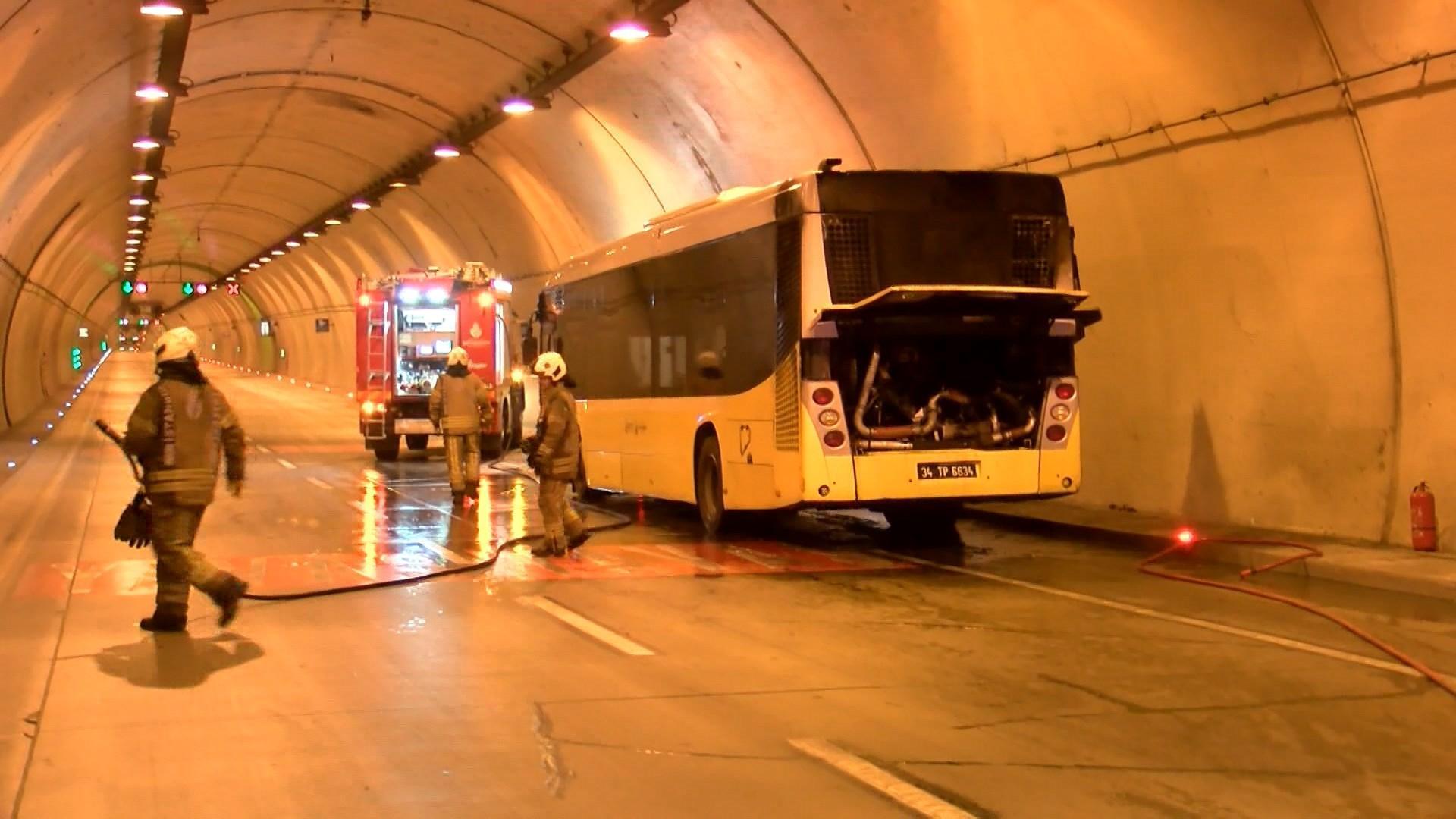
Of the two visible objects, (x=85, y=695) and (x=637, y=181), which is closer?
(x=85, y=695)

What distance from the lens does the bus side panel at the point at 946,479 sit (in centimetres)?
1291

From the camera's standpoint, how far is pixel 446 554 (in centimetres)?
1395

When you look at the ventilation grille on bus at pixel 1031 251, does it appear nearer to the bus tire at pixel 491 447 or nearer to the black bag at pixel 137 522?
→ the black bag at pixel 137 522

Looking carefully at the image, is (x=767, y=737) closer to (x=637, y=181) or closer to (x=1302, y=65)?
(x=1302, y=65)

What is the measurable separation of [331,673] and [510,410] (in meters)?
21.1

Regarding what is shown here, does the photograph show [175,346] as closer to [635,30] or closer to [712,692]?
[712,692]

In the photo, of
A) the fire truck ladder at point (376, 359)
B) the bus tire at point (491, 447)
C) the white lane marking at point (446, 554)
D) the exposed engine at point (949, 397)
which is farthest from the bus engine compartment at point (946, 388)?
the bus tire at point (491, 447)

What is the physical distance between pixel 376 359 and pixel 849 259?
16.5m

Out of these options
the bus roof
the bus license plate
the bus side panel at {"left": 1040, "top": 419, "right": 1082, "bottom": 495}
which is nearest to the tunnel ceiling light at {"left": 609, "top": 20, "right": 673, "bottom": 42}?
the bus roof

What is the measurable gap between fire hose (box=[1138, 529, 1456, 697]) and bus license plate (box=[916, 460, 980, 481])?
1.62 m

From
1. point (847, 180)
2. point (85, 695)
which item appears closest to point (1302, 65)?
point (847, 180)

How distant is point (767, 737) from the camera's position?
22.9ft

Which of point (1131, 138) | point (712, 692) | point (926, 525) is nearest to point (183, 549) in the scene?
point (712, 692)

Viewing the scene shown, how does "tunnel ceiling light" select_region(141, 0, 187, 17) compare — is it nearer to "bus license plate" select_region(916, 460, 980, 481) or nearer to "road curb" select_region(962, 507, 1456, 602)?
"bus license plate" select_region(916, 460, 980, 481)
